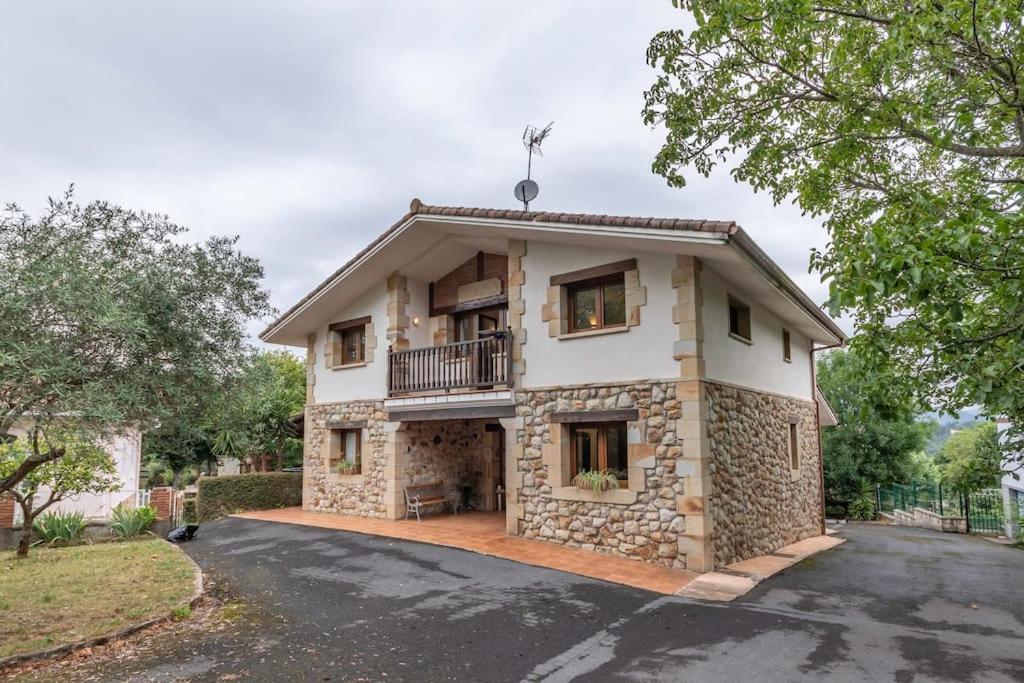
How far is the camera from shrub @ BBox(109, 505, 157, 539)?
11922 mm

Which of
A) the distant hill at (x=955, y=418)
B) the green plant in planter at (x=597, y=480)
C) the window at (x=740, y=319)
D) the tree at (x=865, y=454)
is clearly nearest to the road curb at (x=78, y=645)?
the green plant in planter at (x=597, y=480)

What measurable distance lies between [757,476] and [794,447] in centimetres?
285

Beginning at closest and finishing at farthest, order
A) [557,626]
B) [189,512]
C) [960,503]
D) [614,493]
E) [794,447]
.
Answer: [557,626], [614,493], [794,447], [189,512], [960,503]

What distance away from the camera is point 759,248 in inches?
346

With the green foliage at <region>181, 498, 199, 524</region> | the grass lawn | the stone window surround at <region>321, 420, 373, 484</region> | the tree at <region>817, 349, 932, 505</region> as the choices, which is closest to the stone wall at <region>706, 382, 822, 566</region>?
the grass lawn

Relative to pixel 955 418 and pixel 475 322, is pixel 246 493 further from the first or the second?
pixel 955 418

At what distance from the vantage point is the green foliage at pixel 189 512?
13.5 meters

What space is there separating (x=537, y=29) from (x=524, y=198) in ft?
13.5

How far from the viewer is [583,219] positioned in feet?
30.7

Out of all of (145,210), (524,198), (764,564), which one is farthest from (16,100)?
(764,564)

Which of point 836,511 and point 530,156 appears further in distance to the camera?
point 836,511

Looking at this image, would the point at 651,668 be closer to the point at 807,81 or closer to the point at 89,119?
the point at 807,81

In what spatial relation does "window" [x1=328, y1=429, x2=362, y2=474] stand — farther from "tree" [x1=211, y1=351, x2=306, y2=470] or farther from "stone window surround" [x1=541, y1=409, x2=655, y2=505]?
"stone window surround" [x1=541, y1=409, x2=655, y2=505]

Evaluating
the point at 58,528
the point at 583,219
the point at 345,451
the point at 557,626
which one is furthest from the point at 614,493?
the point at 58,528
